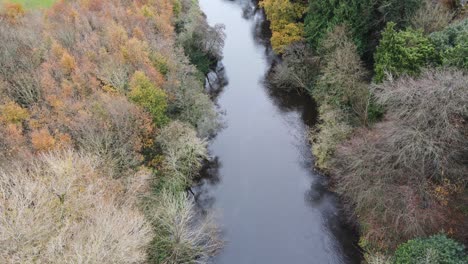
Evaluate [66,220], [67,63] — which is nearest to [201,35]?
[67,63]

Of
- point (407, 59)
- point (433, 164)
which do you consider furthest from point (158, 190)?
point (407, 59)

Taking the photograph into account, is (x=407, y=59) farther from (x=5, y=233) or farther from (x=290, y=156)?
(x=5, y=233)

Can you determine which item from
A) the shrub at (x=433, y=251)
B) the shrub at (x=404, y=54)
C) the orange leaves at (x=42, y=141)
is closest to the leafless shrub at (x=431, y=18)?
the shrub at (x=404, y=54)

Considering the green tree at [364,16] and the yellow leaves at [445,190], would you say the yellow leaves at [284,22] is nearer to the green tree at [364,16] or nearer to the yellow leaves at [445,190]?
the green tree at [364,16]

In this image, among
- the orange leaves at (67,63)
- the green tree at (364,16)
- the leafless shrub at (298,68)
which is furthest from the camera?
the leafless shrub at (298,68)

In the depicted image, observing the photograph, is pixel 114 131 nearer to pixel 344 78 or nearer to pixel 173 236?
pixel 173 236

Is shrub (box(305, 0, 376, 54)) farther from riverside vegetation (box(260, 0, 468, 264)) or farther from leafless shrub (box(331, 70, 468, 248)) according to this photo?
leafless shrub (box(331, 70, 468, 248))
